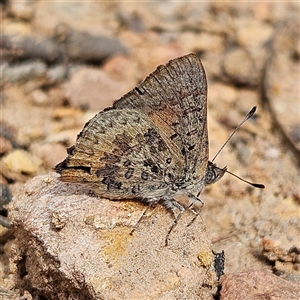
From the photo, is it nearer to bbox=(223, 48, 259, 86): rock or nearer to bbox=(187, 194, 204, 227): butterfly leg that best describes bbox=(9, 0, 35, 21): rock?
bbox=(223, 48, 259, 86): rock

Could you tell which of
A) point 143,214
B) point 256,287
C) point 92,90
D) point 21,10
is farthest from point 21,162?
point 21,10

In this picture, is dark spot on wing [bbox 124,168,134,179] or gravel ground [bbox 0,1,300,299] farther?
gravel ground [bbox 0,1,300,299]

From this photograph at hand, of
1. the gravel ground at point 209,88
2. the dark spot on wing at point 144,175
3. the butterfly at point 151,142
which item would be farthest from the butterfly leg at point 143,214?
the gravel ground at point 209,88

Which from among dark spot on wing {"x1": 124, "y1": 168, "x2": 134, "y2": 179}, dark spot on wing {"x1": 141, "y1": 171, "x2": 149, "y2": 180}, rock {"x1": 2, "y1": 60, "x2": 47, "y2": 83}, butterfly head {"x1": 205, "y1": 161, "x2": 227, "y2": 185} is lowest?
dark spot on wing {"x1": 124, "y1": 168, "x2": 134, "y2": 179}

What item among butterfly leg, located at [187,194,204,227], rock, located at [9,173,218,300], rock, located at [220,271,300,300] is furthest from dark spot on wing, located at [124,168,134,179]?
rock, located at [220,271,300,300]

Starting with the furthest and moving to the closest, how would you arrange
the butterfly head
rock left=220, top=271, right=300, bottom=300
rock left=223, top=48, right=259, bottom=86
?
Answer: rock left=223, top=48, right=259, bottom=86 → the butterfly head → rock left=220, top=271, right=300, bottom=300

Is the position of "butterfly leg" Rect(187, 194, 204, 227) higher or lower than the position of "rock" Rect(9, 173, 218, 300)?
higher

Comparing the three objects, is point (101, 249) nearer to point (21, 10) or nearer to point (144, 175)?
point (144, 175)

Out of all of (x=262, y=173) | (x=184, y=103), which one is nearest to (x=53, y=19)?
(x=262, y=173)
